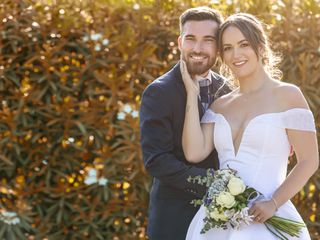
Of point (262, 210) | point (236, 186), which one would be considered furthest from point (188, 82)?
point (262, 210)

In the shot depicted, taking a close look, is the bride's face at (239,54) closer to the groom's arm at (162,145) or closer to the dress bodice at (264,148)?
the dress bodice at (264,148)

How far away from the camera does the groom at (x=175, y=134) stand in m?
4.37

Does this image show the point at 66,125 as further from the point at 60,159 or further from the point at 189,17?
the point at 189,17

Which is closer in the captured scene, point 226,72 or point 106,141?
point 226,72

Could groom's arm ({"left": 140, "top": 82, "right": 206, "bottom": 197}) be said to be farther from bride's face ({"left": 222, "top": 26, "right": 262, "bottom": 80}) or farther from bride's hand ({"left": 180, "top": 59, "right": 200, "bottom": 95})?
bride's face ({"left": 222, "top": 26, "right": 262, "bottom": 80})

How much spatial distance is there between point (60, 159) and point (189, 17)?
1.61m

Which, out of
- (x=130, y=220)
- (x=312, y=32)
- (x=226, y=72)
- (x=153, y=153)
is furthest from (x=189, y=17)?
(x=130, y=220)

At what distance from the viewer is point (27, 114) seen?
18.5ft

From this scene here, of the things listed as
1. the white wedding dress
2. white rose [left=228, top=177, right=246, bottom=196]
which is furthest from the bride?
white rose [left=228, top=177, right=246, bottom=196]

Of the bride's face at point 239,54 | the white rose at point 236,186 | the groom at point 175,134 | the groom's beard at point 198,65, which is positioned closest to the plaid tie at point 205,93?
the groom at point 175,134

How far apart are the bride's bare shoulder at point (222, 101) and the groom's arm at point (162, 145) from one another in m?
0.22

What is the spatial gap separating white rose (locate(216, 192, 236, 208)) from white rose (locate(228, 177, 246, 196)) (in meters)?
0.03

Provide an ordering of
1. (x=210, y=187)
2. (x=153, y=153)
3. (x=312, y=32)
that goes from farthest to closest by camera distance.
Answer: (x=312, y=32)
(x=153, y=153)
(x=210, y=187)

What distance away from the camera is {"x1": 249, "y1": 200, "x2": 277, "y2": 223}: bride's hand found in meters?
4.02
